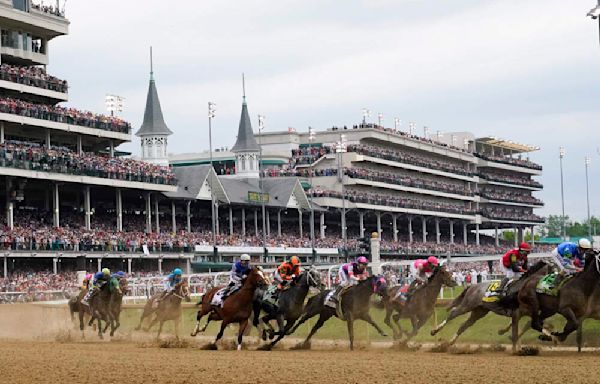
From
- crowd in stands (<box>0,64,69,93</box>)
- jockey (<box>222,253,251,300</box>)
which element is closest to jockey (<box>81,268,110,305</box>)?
jockey (<box>222,253,251,300</box>)

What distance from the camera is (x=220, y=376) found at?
1636cm

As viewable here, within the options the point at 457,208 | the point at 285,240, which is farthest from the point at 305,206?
the point at 457,208

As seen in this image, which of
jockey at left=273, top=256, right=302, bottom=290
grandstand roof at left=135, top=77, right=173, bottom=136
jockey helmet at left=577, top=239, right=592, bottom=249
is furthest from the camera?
grandstand roof at left=135, top=77, right=173, bottom=136

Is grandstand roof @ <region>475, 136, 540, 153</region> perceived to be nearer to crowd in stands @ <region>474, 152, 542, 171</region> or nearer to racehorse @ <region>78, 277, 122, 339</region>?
crowd in stands @ <region>474, 152, 542, 171</region>

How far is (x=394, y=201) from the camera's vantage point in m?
95.8

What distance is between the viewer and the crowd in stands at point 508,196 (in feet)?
397

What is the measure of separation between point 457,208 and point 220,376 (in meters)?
97.2

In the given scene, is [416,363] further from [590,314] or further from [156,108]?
[156,108]

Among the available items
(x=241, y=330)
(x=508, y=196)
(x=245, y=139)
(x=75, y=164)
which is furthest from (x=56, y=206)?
(x=508, y=196)

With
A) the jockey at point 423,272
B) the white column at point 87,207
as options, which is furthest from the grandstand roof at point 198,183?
the jockey at point 423,272

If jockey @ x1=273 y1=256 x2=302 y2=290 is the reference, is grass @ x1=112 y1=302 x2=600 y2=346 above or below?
below

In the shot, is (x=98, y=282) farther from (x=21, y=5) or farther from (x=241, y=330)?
(x=21, y=5)

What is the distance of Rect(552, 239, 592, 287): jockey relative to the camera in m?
20.5

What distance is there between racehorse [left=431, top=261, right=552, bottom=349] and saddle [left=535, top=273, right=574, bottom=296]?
Result: 0.79 feet
